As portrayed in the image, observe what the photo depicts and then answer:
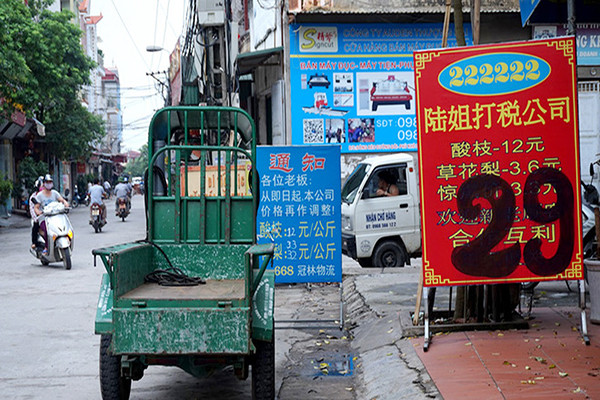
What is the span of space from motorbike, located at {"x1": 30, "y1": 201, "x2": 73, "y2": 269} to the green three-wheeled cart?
768 centimetres

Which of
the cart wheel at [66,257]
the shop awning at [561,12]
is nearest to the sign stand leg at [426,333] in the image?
the shop awning at [561,12]

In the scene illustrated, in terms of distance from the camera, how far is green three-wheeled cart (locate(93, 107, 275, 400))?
4.75 metres

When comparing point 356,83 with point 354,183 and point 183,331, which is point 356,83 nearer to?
point 354,183

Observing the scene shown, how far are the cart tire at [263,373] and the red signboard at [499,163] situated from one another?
5.62 feet

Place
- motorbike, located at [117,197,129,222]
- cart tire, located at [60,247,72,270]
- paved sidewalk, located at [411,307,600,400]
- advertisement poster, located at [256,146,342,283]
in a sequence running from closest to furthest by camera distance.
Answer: paved sidewalk, located at [411,307,600,400] < advertisement poster, located at [256,146,342,283] < cart tire, located at [60,247,72,270] < motorbike, located at [117,197,129,222]

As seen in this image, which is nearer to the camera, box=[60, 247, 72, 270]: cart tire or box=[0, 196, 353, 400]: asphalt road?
box=[0, 196, 353, 400]: asphalt road

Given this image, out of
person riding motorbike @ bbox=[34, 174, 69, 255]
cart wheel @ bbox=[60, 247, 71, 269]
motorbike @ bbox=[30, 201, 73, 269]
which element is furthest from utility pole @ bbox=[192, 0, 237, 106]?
cart wheel @ bbox=[60, 247, 71, 269]

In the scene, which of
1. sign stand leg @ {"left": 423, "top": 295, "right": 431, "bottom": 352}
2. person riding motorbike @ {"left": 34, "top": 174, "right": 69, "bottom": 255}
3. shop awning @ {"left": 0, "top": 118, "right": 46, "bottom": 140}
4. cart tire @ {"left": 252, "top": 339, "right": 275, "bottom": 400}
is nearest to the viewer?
cart tire @ {"left": 252, "top": 339, "right": 275, "bottom": 400}

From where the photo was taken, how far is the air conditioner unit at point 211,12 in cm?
1975

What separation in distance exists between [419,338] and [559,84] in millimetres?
2437

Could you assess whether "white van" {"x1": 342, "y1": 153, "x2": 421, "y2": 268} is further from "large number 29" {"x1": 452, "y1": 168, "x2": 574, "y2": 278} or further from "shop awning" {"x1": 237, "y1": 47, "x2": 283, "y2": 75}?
"large number 29" {"x1": 452, "y1": 168, "x2": 574, "y2": 278}

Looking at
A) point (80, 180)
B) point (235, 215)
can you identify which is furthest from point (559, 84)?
point (80, 180)

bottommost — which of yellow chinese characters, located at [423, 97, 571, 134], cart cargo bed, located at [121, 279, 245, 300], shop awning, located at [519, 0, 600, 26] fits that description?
cart cargo bed, located at [121, 279, 245, 300]

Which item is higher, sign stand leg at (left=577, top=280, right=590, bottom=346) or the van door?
the van door
